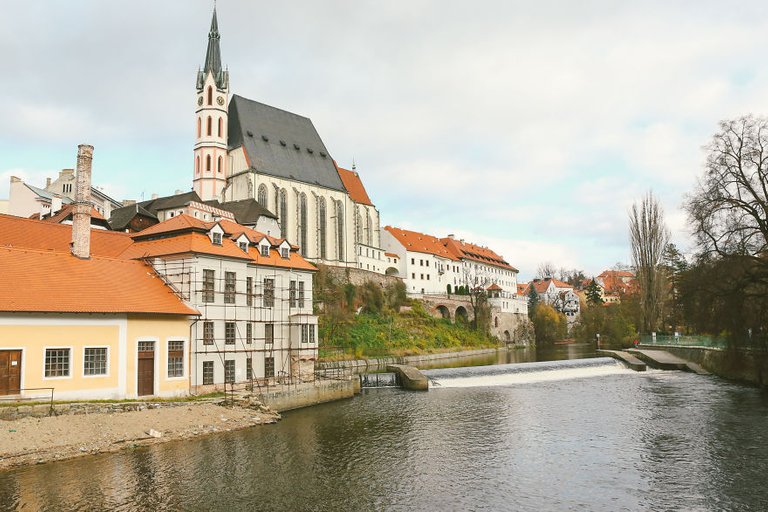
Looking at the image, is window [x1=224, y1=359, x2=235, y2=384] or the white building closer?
the white building

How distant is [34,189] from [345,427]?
58046 millimetres

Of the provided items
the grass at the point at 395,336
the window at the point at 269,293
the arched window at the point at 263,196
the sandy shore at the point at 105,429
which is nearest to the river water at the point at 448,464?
the sandy shore at the point at 105,429

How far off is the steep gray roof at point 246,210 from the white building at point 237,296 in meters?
22.8

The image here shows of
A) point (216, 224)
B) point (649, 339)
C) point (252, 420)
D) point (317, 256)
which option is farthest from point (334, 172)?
point (252, 420)

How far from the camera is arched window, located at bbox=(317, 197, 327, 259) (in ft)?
250

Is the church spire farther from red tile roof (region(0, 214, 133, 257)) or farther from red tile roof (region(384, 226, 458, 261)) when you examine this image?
red tile roof (region(0, 214, 133, 257))

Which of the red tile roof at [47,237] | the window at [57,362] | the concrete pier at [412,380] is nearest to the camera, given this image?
the window at [57,362]

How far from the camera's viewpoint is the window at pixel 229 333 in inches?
1243

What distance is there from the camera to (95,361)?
25062 mm

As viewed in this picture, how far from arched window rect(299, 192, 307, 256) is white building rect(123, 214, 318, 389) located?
112 ft

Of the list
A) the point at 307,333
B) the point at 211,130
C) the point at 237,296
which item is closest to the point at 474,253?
the point at 211,130

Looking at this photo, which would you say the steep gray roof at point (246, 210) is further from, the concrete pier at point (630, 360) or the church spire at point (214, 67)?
the concrete pier at point (630, 360)

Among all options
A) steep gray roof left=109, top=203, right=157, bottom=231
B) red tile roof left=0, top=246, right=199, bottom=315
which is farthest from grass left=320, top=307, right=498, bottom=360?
red tile roof left=0, top=246, right=199, bottom=315

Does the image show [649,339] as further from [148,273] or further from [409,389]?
[148,273]
